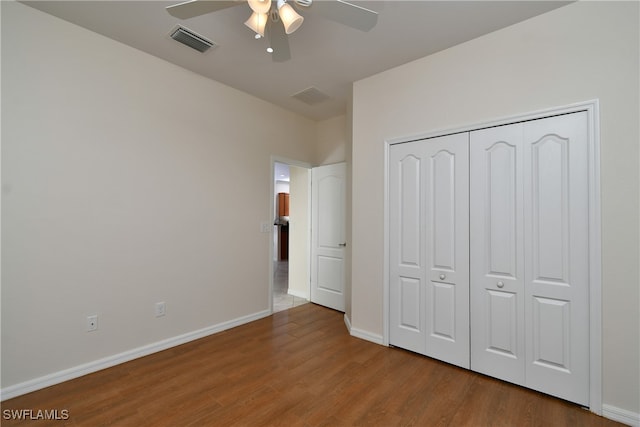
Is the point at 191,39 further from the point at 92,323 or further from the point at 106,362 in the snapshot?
the point at 106,362

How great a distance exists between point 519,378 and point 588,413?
0.39 metres

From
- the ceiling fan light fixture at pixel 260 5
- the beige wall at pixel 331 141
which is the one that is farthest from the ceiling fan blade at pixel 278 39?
the beige wall at pixel 331 141

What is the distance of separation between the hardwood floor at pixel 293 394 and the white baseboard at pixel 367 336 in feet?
0.40

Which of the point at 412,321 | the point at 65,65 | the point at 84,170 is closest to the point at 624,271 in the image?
the point at 412,321

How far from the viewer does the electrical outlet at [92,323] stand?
7.86 feet

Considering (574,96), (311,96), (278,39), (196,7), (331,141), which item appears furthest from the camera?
(331,141)

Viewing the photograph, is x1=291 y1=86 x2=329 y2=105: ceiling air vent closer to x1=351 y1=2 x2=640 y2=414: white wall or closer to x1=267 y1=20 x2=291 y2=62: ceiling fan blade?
x1=351 y1=2 x2=640 y2=414: white wall

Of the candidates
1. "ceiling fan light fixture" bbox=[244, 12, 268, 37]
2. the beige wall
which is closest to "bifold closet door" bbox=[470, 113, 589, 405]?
"ceiling fan light fixture" bbox=[244, 12, 268, 37]

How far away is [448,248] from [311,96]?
2.42 m

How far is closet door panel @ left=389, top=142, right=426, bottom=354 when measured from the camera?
9.00 ft

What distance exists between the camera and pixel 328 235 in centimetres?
421

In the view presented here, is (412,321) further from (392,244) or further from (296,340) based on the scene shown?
(296,340)

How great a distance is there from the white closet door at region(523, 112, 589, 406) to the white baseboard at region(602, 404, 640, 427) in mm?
97

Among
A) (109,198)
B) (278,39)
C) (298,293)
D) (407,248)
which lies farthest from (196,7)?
(298,293)
